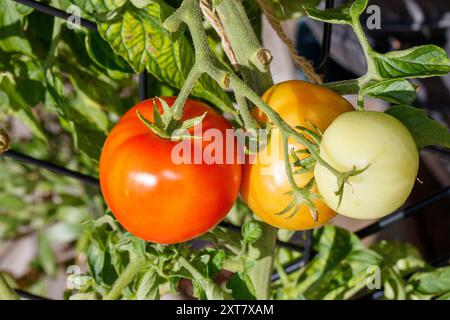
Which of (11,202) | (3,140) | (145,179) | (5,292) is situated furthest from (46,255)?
(145,179)

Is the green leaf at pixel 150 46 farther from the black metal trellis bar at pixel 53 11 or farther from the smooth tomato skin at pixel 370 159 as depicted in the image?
the smooth tomato skin at pixel 370 159

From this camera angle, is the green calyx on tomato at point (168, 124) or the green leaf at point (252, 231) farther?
the green leaf at point (252, 231)

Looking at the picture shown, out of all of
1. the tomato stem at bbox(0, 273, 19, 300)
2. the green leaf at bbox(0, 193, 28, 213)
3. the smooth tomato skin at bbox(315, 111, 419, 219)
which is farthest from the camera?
the green leaf at bbox(0, 193, 28, 213)

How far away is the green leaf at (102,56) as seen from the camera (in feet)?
2.19

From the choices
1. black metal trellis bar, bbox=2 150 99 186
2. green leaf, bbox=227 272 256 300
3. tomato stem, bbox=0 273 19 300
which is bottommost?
tomato stem, bbox=0 273 19 300

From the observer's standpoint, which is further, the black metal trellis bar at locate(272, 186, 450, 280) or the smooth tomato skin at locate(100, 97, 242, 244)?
the black metal trellis bar at locate(272, 186, 450, 280)

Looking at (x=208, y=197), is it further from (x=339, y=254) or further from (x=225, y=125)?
(x=339, y=254)

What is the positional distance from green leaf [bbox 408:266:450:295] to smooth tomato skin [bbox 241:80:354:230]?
0.27 m

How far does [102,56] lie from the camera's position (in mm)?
672

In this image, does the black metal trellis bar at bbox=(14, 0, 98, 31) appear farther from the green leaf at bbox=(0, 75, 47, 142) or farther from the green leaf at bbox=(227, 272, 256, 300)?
the green leaf at bbox=(227, 272, 256, 300)

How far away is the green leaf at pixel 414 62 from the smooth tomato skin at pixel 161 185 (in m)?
0.13

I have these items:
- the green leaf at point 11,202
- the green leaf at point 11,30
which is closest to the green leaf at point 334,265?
the green leaf at point 11,30

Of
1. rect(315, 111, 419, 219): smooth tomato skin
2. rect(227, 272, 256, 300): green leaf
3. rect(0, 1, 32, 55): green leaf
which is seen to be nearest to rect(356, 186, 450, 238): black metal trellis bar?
rect(227, 272, 256, 300): green leaf

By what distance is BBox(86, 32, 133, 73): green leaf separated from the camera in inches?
26.3
